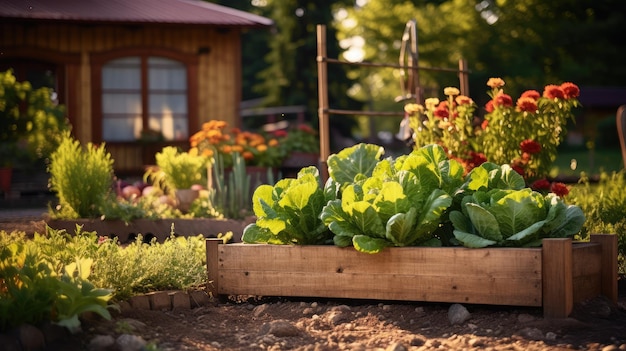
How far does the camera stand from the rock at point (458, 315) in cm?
512

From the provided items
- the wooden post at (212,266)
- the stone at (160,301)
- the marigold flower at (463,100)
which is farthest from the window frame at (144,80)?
the stone at (160,301)

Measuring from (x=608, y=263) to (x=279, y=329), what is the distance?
205 cm

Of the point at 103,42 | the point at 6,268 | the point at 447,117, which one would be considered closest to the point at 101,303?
the point at 6,268

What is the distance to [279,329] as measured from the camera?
16.1ft

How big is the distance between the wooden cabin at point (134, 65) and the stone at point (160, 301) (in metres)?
9.57

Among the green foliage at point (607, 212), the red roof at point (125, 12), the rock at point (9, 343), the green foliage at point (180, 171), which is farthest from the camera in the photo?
the red roof at point (125, 12)

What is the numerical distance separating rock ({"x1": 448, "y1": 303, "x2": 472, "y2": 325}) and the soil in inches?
0.9

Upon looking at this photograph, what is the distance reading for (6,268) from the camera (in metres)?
4.67

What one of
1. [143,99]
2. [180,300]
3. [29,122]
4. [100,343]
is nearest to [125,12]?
[143,99]

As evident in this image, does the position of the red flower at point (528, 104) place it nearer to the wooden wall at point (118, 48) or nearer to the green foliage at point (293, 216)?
the green foliage at point (293, 216)

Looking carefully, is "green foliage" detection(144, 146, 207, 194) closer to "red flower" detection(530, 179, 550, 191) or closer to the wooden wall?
"red flower" detection(530, 179, 550, 191)

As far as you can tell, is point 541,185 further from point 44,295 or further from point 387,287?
point 44,295

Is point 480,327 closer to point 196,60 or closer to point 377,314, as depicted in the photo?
point 377,314

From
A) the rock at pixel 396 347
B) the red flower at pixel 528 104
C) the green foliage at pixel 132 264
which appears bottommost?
the rock at pixel 396 347
